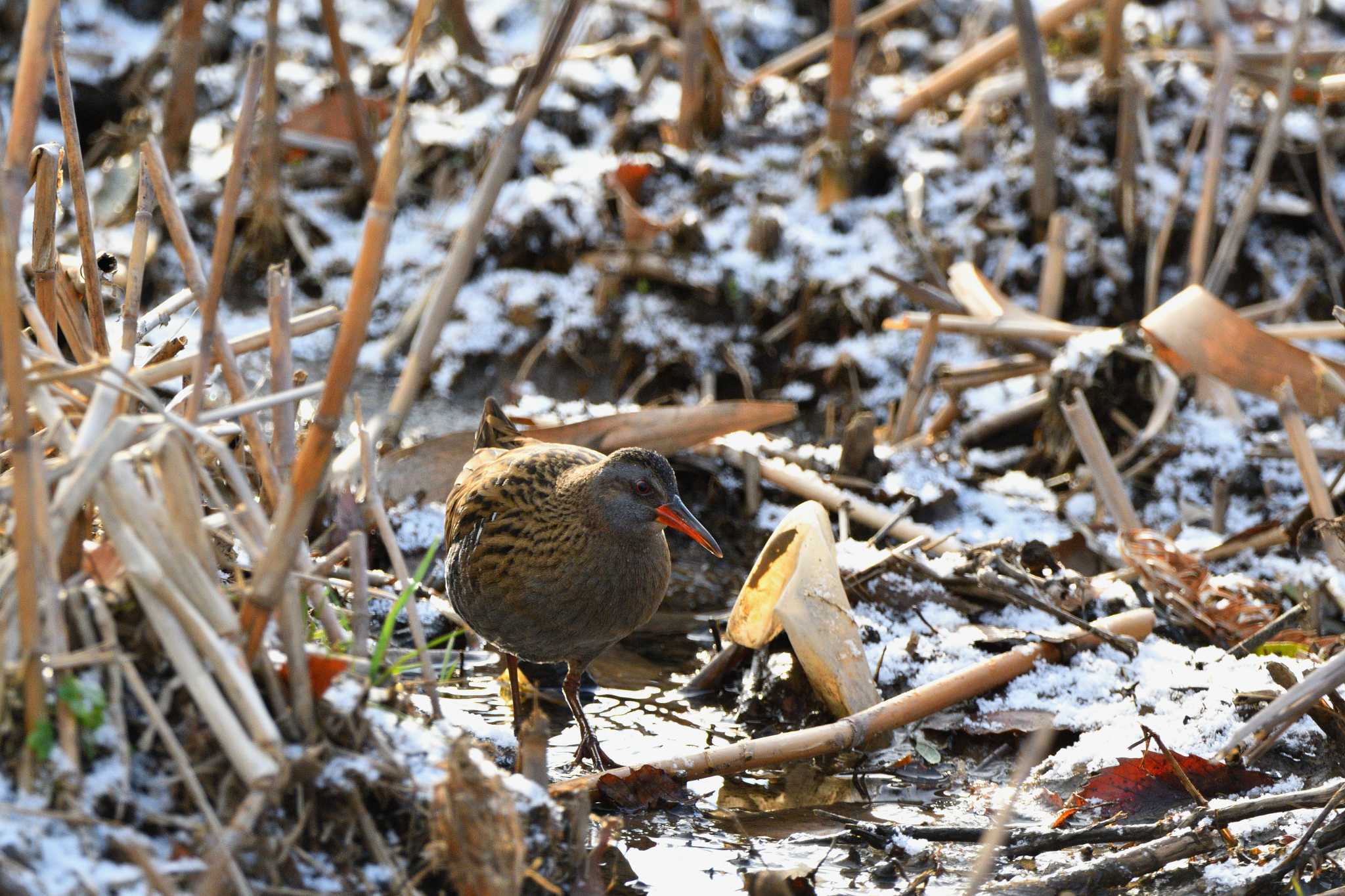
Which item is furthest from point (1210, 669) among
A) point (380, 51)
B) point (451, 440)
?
point (380, 51)

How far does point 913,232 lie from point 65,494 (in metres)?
4.78

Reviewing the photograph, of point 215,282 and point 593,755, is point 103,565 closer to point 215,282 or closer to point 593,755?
point 215,282

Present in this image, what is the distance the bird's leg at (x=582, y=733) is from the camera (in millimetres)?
3330

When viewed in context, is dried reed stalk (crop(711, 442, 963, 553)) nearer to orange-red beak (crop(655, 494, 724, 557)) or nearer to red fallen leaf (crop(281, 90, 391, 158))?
orange-red beak (crop(655, 494, 724, 557))

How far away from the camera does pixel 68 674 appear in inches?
77.8

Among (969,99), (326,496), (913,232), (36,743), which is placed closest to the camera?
(36,743)

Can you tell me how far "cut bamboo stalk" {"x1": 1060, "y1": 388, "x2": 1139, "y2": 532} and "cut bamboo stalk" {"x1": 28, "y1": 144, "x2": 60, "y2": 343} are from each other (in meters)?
2.91

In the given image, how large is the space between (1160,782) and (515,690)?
160 centimetres

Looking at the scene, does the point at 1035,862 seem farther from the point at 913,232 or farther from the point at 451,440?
the point at 913,232

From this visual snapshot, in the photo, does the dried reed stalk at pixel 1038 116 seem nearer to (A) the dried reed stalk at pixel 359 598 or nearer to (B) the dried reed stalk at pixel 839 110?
(B) the dried reed stalk at pixel 839 110

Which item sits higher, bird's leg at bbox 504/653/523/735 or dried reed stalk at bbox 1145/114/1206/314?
dried reed stalk at bbox 1145/114/1206/314

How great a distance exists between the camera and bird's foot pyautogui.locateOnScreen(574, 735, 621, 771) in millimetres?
3320

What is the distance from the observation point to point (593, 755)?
3.35 meters

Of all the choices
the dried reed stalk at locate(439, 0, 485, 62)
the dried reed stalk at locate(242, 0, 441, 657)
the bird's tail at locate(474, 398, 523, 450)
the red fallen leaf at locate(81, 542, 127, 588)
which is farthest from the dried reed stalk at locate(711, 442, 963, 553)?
the dried reed stalk at locate(439, 0, 485, 62)
